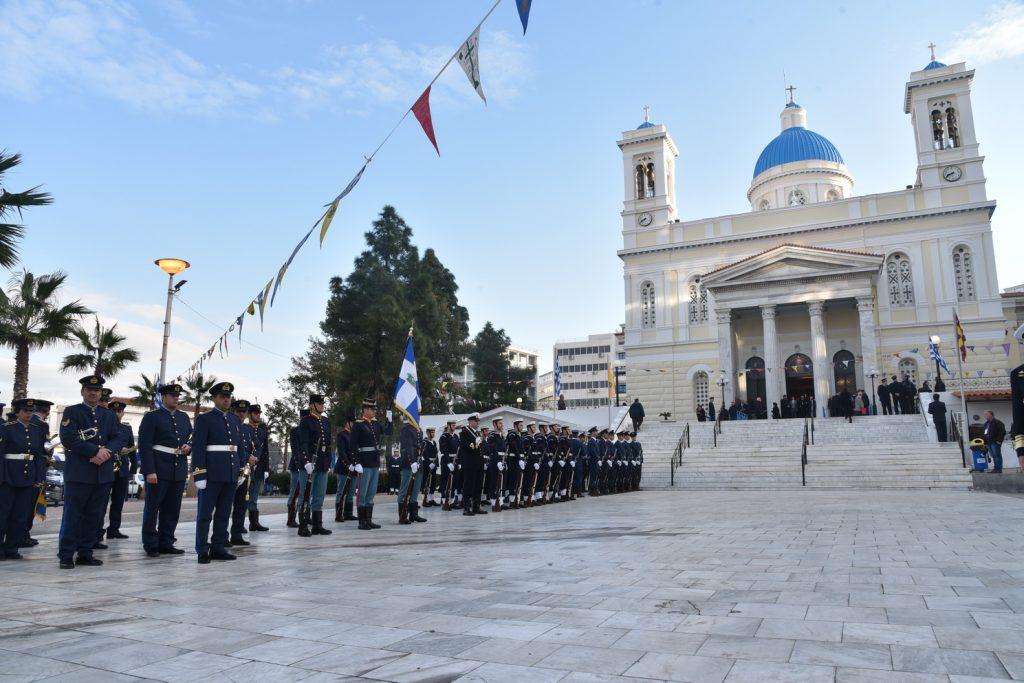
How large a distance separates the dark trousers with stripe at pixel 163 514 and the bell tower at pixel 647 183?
36175mm

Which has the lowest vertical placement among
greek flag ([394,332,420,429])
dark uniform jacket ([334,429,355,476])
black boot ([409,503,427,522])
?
black boot ([409,503,427,522])

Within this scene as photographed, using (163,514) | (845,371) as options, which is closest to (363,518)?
(163,514)

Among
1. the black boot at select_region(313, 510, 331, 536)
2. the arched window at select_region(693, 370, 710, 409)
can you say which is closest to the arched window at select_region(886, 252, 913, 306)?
the arched window at select_region(693, 370, 710, 409)

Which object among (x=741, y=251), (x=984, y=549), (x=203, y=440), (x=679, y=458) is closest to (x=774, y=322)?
(x=741, y=251)

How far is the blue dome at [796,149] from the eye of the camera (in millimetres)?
42875

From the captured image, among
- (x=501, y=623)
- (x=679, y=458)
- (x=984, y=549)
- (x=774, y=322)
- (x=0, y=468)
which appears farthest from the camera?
(x=774, y=322)

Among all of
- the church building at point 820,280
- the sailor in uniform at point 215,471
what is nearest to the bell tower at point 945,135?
the church building at point 820,280

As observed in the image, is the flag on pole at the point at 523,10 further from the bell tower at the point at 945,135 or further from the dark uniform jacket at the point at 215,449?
the bell tower at the point at 945,135

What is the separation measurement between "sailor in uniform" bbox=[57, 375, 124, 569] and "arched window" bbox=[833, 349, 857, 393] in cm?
3477

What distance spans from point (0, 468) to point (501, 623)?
6.78 m

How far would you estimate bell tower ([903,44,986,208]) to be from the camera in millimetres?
35031

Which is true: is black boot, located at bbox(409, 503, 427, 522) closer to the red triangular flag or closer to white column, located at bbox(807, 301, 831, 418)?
the red triangular flag

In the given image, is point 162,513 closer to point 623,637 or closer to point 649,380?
point 623,637

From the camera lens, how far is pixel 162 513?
8039 millimetres
